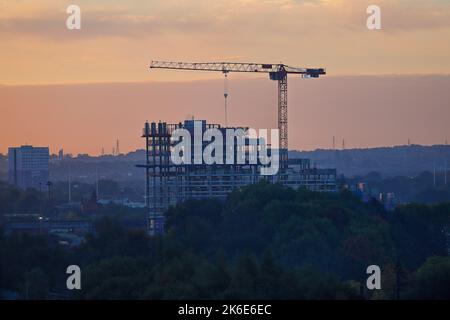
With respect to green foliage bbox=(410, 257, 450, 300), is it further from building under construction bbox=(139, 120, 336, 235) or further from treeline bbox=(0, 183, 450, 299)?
building under construction bbox=(139, 120, 336, 235)

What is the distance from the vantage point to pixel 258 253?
69.2 meters

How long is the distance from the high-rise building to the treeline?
244 ft

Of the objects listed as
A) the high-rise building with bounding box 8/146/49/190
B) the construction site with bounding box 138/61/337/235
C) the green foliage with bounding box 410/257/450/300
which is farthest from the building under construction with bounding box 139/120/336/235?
the high-rise building with bounding box 8/146/49/190

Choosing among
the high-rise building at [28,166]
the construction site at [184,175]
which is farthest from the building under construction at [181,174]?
the high-rise building at [28,166]

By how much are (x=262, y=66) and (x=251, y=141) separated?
1411 cm

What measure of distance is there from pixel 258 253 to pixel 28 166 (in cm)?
9752

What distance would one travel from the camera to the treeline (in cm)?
4775

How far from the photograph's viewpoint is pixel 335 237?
2820 inches

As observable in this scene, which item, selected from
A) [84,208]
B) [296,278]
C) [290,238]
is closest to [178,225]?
[290,238]

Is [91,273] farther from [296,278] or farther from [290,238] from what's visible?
[290,238]

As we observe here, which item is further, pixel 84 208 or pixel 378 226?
pixel 84 208

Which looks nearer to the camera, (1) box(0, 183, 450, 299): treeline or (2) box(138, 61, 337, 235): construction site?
(1) box(0, 183, 450, 299): treeline

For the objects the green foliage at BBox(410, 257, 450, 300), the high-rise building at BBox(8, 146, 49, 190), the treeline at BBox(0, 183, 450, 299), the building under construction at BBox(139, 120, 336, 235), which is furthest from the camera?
the high-rise building at BBox(8, 146, 49, 190)
